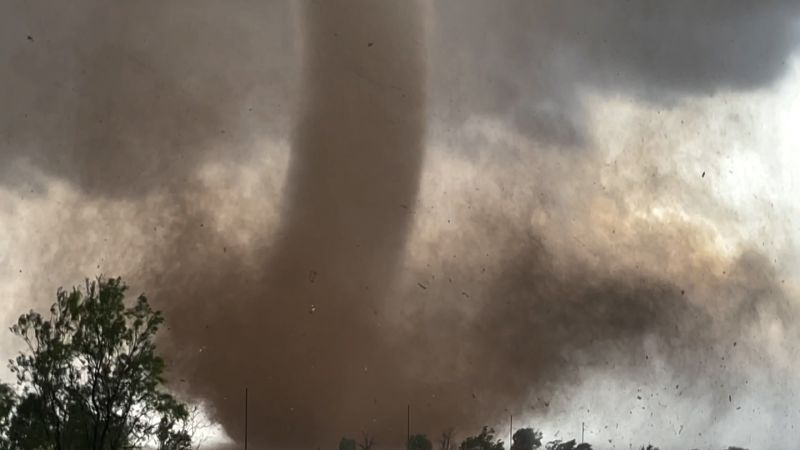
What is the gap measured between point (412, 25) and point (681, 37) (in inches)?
66.0

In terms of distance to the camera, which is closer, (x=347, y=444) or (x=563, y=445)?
(x=347, y=444)

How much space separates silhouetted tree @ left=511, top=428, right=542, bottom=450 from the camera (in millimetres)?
4410

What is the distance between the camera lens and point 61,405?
3375 millimetres

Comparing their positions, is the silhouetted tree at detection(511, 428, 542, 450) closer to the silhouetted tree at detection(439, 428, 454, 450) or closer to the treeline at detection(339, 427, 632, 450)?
the treeline at detection(339, 427, 632, 450)

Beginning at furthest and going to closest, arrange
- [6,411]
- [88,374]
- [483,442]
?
[483,442] < [6,411] < [88,374]

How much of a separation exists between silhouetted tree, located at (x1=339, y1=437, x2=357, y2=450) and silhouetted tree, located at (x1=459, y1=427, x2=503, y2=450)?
1.87 ft

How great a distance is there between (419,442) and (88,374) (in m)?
1.74

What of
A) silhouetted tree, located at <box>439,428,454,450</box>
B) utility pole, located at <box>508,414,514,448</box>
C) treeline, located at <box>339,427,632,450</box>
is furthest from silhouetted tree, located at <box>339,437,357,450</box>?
utility pole, located at <box>508,414,514,448</box>

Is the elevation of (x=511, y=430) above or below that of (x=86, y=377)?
below

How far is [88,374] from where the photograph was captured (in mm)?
3381

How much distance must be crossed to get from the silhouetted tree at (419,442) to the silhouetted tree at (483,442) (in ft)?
0.57

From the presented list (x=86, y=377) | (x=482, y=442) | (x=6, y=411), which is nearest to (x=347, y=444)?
(x=482, y=442)

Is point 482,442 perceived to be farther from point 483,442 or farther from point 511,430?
point 511,430

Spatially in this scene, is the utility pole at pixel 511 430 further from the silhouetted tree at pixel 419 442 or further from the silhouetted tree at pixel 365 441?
the silhouetted tree at pixel 365 441
